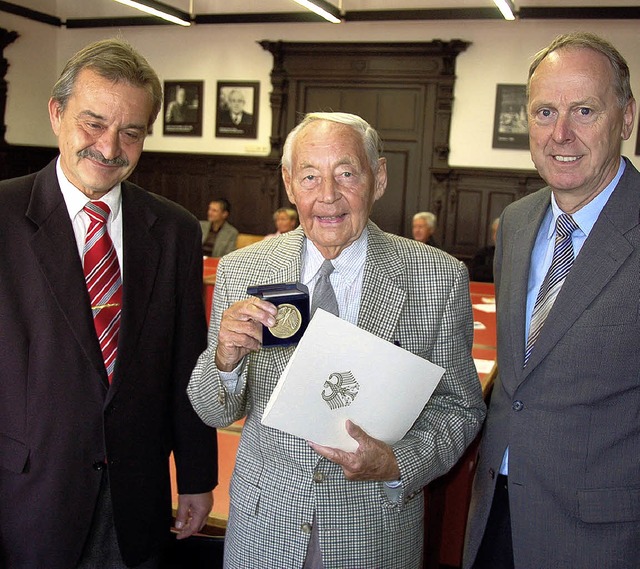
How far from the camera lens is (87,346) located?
1.77 meters

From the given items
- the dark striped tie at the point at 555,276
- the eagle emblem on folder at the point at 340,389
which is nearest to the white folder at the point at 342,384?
the eagle emblem on folder at the point at 340,389

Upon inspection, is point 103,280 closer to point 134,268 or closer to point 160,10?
point 134,268

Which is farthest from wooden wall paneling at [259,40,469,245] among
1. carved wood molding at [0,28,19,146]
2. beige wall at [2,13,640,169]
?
carved wood molding at [0,28,19,146]

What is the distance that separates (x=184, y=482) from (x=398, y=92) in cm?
994

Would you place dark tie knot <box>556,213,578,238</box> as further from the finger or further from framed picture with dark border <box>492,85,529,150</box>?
framed picture with dark border <box>492,85,529,150</box>

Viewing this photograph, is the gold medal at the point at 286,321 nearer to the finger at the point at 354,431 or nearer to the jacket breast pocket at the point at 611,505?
the finger at the point at 354,431

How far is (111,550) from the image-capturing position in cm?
192

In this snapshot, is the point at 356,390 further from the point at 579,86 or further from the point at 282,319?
the point at 579,86

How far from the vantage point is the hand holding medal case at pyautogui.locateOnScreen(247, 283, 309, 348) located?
5.11ft

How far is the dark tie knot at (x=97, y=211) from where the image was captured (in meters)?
1.88

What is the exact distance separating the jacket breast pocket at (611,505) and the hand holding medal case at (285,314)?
2.71 ft

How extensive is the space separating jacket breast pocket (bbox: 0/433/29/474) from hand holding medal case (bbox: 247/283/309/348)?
69cm

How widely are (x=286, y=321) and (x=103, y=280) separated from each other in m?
0.59

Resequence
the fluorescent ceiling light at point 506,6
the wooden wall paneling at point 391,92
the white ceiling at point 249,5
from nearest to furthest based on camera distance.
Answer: the fluorescent ceiling light at point 506,6 → the white ceiling at point 249,5 → the wooden wall paneling at point 391,92
